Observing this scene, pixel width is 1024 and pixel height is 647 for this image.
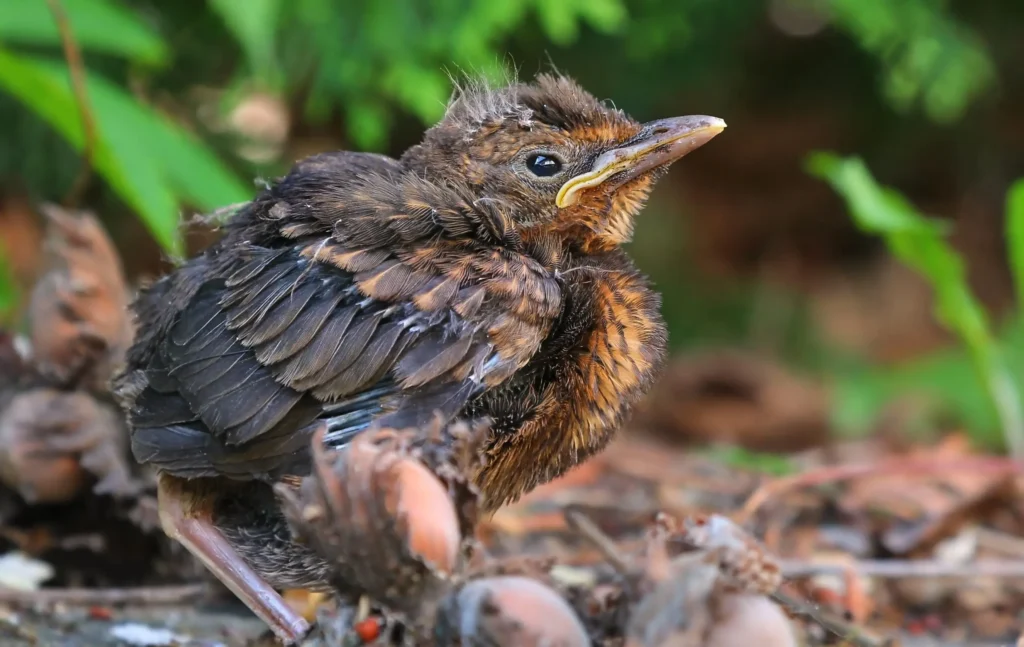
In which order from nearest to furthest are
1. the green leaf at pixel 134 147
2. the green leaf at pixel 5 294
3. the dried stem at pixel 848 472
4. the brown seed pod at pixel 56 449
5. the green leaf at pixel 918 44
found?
1. the brown seed pod at pixel 56 449
2. the dried stem at pixel 848 472
3. the green leaf at pixel 134 147
4. the green leaf at pixel 5 294
5. the green leaf at pixel 918 44

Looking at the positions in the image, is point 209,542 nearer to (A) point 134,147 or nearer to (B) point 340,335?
(B) point 340,335

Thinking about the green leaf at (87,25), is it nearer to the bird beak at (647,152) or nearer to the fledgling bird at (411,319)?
the fledgling bird at (411,319)

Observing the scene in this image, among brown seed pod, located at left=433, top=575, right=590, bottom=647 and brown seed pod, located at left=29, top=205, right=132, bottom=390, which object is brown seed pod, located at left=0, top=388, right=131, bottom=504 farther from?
brown seed pod, located at left=433, top=575, right=590, bottom=647

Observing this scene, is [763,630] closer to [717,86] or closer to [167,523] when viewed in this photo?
[167,523]

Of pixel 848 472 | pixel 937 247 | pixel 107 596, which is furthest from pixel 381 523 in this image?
pixel 937 247

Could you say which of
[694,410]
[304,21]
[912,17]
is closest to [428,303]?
[304,21]

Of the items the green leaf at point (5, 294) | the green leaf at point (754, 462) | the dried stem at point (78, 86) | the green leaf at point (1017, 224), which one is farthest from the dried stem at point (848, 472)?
the green leaf at point (5, 294)

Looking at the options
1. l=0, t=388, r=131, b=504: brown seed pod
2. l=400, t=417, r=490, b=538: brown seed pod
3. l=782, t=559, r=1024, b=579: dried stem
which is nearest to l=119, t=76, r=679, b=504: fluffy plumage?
l=400, t=417, r=490, b=538: brown seed pod
